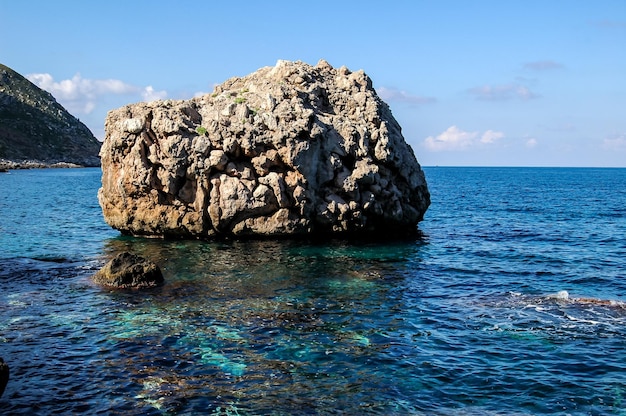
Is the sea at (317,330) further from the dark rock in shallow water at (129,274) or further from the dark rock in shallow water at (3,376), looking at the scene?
the dark rock in shallow water at (129,274)

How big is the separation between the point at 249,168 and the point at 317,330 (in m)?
19.8

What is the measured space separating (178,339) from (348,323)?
6.91 m

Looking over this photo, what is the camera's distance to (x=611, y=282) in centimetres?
3038

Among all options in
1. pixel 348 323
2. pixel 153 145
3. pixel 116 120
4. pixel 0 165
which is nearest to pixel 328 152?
pixel 153 145

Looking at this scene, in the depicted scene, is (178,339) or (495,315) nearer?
(178,339)

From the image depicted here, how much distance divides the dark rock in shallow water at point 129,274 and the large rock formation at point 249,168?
1079 centimetres

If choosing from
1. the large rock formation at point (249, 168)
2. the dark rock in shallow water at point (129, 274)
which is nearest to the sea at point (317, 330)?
the dark rock in shallow water at point (129, 274)

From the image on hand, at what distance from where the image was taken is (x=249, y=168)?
129 feet

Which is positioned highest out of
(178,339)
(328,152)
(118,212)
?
(328,152)

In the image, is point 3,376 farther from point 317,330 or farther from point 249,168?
point 249,168

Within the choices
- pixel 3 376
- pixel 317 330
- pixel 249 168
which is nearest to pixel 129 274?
pixel 317 330

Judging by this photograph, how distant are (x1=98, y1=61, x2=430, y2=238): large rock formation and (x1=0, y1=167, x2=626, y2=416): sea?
1.98m

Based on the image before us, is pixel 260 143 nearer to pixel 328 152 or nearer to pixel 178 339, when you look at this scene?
pixel 328 152

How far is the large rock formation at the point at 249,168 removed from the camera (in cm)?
3869
